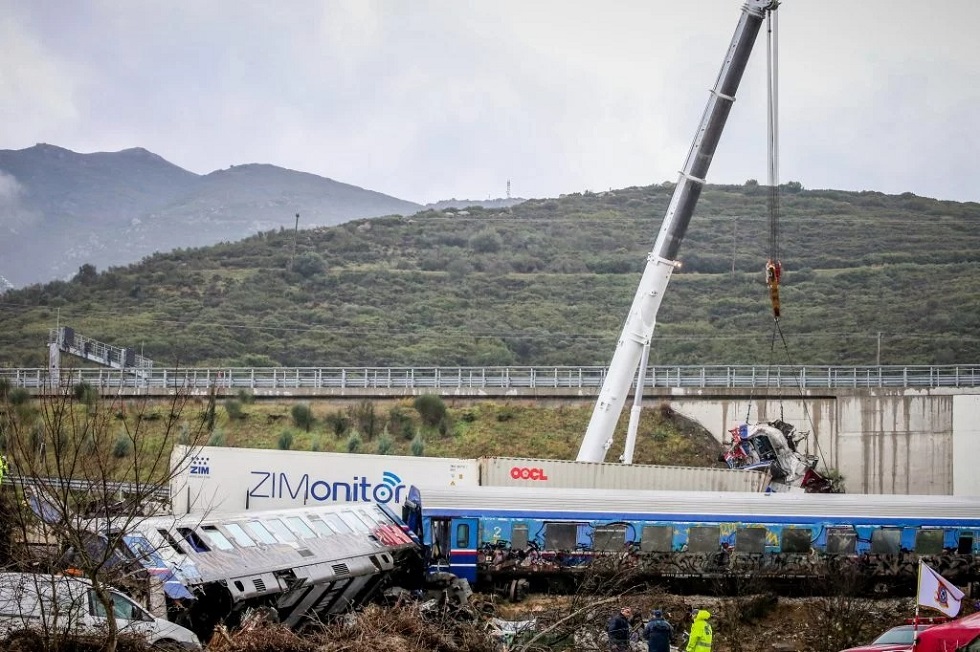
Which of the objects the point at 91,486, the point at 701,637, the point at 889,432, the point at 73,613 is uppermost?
the point at 91,486

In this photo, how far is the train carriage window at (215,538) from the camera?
74.3 ft

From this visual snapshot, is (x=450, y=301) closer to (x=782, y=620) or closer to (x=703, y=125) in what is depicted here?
(x=703, y=125)

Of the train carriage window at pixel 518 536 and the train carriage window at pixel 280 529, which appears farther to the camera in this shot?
the train carriage window at pixel 518 536

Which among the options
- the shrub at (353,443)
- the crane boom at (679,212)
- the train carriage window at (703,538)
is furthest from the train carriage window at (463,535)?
the shrub at (353,443)

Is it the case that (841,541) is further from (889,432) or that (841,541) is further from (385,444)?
(385,444)

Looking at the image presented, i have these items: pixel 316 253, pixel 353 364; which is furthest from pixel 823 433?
pixel 316 253

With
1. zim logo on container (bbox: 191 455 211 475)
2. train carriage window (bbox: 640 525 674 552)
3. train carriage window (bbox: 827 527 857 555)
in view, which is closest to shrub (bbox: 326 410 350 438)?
zim logo on container (bbox: 191 455 211 475)

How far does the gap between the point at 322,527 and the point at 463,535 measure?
4.34m

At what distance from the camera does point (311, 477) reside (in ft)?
129

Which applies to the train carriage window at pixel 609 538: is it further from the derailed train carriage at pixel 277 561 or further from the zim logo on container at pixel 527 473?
the zim logo on container at pixel 527 473

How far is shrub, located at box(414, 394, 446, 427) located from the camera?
57.4m

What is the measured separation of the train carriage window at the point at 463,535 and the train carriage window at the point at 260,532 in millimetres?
5683

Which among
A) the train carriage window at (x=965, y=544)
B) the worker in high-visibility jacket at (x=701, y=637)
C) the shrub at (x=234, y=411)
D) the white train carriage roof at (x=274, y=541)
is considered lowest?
the worker in high-visibility jacket at (x=701, y=637)

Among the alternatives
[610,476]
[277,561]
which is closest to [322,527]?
[277,561]
